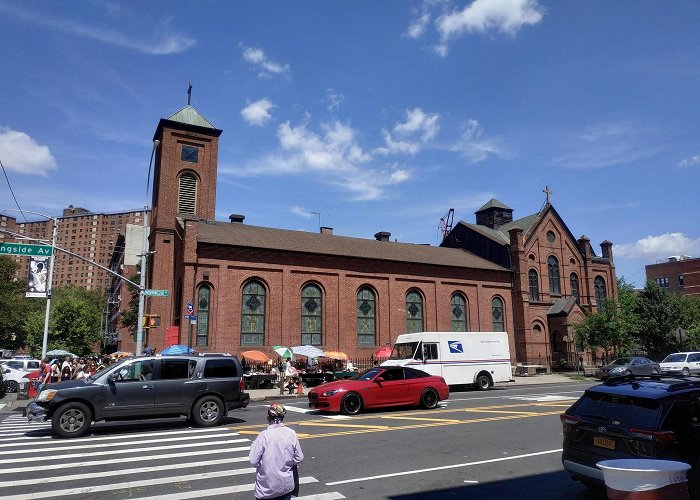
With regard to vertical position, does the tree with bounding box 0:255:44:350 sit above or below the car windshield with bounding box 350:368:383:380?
above

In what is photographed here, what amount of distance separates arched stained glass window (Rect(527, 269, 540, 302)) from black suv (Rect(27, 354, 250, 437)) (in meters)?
35.6

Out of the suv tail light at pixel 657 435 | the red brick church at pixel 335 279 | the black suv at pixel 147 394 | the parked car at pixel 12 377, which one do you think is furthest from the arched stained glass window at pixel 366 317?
the suv tail light at pixel 657 435

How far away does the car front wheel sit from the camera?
45.1 ft

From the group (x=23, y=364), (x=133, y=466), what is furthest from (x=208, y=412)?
(x=23, y=364)

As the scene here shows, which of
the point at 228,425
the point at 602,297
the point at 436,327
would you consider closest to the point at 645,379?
the point at 228,425

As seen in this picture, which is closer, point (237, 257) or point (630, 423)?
point (630, 423)

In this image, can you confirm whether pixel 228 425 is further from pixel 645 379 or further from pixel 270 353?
pixel 270 353

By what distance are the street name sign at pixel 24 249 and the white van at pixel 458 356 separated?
15026mm

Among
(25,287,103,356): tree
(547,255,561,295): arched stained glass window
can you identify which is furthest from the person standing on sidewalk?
(25,287,103,356): tree

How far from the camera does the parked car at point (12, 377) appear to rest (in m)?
26.8

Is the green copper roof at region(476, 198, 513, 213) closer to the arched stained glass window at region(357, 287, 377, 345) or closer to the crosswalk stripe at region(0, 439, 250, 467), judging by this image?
the arched stained glass window at region(357, 287, 377, 345)

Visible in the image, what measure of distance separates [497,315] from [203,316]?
25025 millimetres

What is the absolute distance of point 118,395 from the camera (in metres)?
12.9

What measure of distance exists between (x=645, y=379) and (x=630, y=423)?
1499 millimetres
